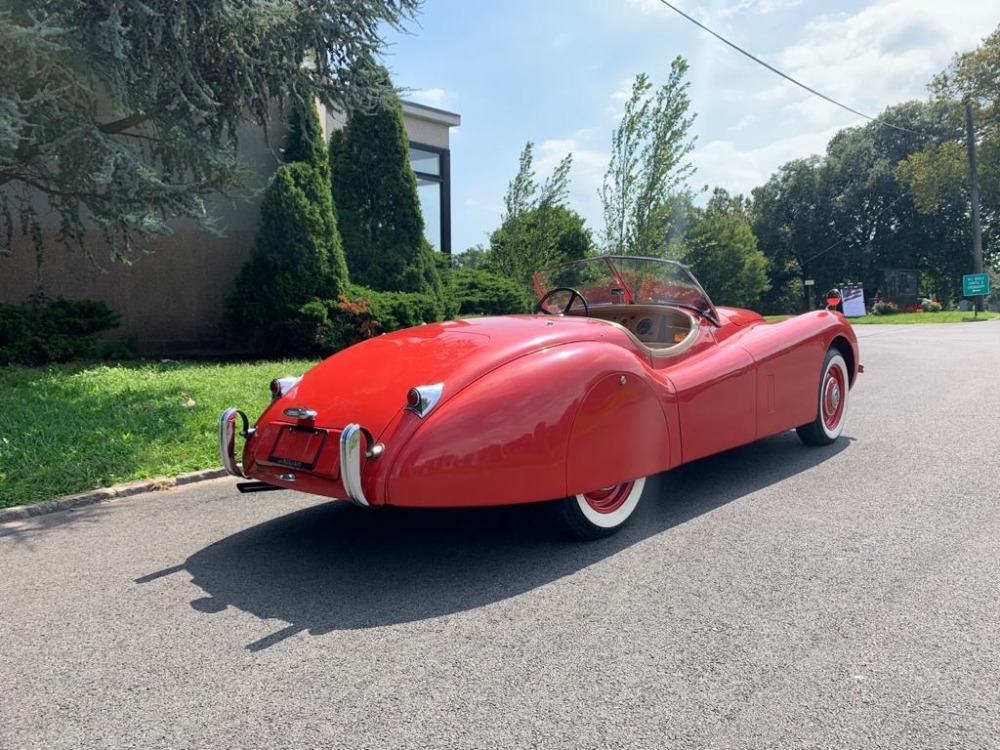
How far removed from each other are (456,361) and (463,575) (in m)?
0.98

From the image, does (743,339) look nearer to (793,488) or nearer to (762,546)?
(793,488)

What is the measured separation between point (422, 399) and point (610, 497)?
116 centimetres

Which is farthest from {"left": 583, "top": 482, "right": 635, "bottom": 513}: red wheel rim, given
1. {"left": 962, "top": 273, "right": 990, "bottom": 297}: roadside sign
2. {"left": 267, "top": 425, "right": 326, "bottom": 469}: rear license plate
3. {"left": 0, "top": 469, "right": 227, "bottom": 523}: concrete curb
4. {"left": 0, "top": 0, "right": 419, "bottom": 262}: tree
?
{"left": 962, "top": 273, "right": 990, "bottom": 297}: roadside sign

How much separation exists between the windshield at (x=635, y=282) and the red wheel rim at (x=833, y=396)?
1200mm

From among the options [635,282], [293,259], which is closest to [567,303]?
[635,282]

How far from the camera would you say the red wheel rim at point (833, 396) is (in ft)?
17.5

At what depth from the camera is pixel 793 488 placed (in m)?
4.34

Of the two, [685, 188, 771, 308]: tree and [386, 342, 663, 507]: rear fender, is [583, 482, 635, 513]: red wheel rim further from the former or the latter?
[685, 188, 771, 308]: tree

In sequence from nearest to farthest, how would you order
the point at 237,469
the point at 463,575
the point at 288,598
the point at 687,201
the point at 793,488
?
the point at 288,598, the point at 463,575, the point at 237,469, the point at 793,488, the point at 687,201

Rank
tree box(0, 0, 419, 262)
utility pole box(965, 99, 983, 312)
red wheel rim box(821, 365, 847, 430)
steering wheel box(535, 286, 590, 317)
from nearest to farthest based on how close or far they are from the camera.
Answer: steering wheel box(535, 286, 590, 317) → red wheel rim box(821, 365, 847, 430) → tree box(0, 0, 419, 262) → utility pole box(965, 99, 983, 312)

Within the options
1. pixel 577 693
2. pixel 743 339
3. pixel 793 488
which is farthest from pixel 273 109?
pixel 577 693

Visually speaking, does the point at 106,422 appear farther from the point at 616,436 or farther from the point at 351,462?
the point at 616,436

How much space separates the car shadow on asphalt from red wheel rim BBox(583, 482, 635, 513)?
0.15m

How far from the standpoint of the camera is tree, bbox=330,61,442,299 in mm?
11742
